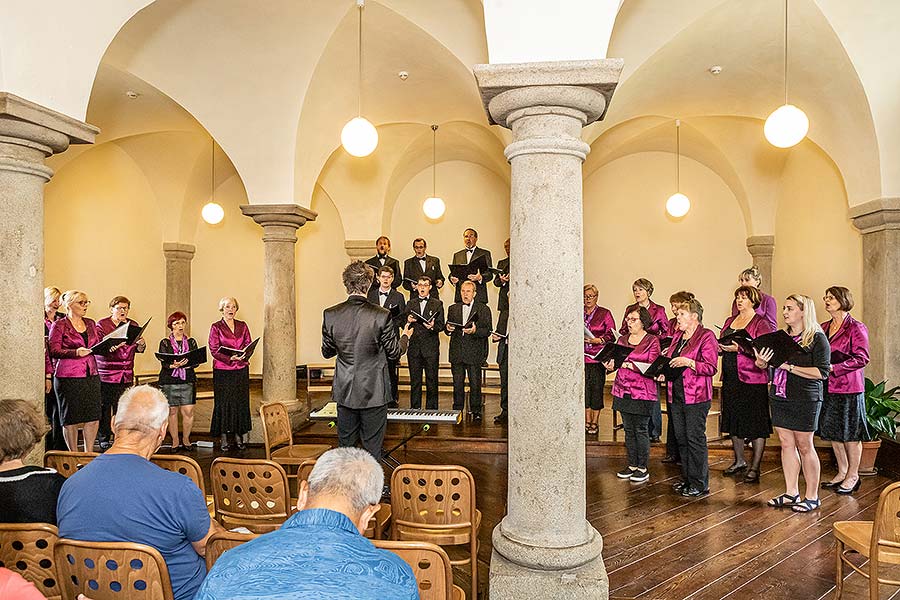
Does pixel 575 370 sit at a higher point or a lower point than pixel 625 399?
higher

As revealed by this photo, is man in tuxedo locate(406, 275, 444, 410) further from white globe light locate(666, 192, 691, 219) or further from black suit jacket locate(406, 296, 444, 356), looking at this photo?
white globe light locate(666, 192, 691, 219)

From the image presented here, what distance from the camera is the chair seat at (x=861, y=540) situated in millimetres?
2816

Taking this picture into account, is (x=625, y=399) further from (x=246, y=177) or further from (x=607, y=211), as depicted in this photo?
(x=607, y=211)

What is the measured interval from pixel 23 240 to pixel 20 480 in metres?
1.96

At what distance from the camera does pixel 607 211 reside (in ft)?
35.1

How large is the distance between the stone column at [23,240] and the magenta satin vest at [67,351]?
2.01 metres

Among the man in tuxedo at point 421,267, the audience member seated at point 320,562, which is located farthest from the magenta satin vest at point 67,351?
the audience member seated at point 320,562

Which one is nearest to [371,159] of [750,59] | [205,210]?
[205,210]

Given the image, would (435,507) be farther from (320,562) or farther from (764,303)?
(764,303)

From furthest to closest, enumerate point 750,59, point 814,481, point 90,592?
point 750,59 < point 814,481 < point 90,592

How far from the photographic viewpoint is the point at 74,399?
18.5 ft

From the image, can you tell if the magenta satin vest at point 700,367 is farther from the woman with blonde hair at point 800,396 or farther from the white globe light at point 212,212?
the white globe light at point 212,212

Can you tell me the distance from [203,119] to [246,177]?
0.73 metres

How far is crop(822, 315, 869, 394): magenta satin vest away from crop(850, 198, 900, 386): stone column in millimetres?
1510
